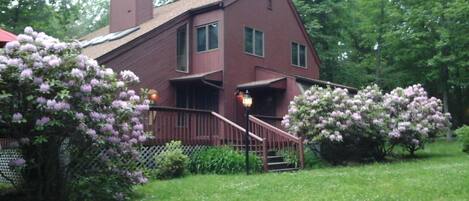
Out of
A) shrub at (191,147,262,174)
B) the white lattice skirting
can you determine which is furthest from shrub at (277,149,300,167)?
the white lattice skirting

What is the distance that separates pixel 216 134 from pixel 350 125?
413 cm

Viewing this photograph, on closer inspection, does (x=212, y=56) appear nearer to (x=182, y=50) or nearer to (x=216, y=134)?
(x=182, y=50)

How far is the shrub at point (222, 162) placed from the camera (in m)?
13.4

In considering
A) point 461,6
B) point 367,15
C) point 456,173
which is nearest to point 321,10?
point 367,15

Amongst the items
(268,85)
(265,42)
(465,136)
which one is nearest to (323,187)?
(465,136)

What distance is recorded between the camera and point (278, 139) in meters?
16.0

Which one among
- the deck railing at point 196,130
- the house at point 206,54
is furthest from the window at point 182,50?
the deck railing at point 196,130

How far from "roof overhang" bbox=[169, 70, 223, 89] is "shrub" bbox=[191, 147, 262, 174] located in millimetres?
4533

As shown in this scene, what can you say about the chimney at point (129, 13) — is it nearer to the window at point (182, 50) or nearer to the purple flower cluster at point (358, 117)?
the window at point (182, 50)

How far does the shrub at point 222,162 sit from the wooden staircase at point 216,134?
370 millimetres

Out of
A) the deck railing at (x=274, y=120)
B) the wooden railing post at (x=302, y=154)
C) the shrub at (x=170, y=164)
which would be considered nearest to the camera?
the shrub at (x=170, y=164)

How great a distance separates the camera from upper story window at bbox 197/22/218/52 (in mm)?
19609

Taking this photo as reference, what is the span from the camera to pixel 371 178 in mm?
10500

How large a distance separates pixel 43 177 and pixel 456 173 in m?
8.25
